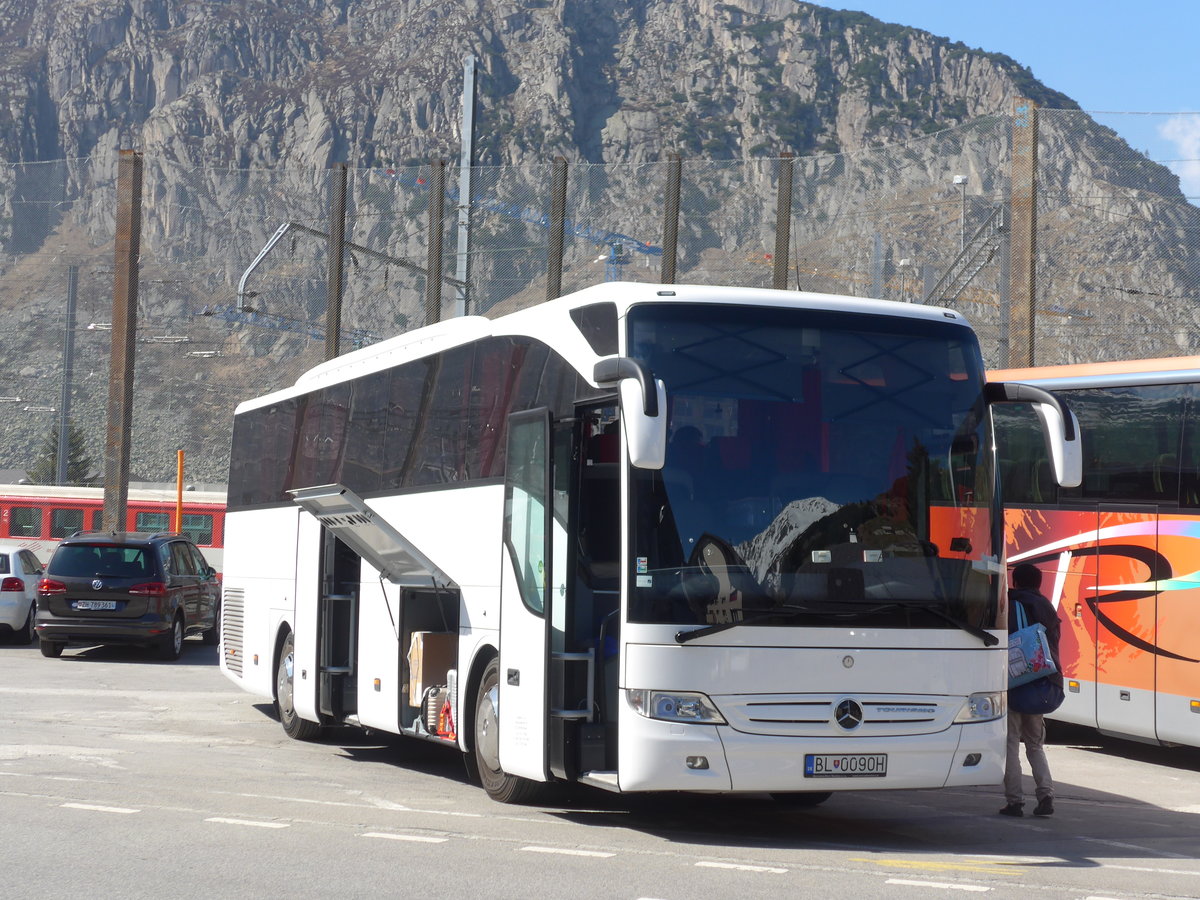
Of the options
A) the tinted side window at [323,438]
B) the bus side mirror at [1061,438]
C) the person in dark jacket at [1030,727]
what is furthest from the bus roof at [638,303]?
the tinted side window at [323,438]

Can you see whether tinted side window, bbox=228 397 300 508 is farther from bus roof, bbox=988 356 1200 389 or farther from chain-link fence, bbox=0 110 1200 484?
bus roof, bbox=988 356 1200 389

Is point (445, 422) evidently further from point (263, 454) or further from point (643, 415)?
point (263, 454)

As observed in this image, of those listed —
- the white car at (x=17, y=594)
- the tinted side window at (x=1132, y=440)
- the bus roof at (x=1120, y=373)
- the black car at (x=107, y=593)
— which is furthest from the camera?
the white car at (x=17, y=594)

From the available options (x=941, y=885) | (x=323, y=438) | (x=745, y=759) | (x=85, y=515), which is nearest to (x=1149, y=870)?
(x=941, y=885)

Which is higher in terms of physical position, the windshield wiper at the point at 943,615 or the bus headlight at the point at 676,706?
the windshield wiper at the point at 943,615

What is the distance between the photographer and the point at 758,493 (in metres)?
9.06

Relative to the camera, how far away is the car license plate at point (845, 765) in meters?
9.06

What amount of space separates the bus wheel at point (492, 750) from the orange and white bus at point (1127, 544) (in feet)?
20.0

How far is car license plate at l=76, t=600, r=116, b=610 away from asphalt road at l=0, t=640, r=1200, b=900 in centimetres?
798

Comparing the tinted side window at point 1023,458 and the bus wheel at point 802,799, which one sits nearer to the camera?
the bus wheel at point 802,799

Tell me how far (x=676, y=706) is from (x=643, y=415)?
5.51 feet

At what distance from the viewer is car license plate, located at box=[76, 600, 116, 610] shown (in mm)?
22734

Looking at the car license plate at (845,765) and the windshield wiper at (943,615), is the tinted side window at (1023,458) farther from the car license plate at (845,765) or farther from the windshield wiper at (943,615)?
the car license plate at (845,765)

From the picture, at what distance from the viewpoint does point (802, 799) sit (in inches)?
448
